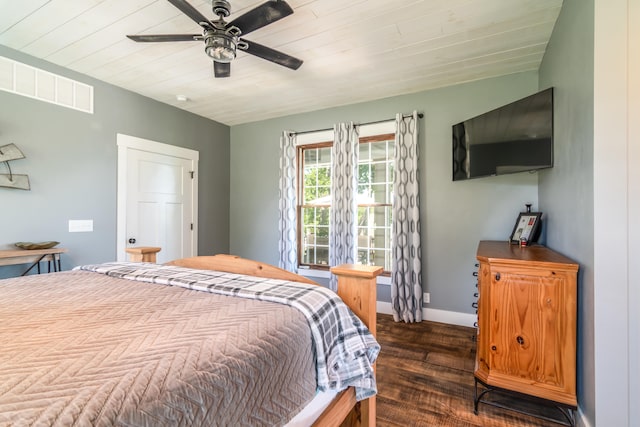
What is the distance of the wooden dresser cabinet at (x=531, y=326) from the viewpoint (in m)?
1.55

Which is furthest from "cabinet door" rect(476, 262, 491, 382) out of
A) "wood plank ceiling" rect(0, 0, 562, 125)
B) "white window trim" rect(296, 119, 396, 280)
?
"wood plank ceiling" rect(0, 0, 562, 125)

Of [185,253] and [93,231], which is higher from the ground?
→ [93,231]

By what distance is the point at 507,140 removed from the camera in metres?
2.41

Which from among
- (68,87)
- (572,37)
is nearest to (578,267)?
(572,37)

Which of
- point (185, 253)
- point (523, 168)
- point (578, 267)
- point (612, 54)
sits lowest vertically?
point (185, 253)

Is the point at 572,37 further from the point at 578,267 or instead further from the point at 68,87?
the point at 68,87

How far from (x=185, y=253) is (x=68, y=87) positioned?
216 centimetres

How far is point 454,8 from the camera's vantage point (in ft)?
6.56

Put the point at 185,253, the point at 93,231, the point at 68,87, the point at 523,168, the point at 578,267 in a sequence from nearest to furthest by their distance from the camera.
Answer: the point at 578,267
the point at 523,168
the point at 68,87
the point at 93,231
the point at 185,253

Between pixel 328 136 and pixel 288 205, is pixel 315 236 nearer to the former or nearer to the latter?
pixel 288 205

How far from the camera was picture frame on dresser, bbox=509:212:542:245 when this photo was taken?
7.95ft

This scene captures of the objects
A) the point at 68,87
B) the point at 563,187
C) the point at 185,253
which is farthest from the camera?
the point at 185,253

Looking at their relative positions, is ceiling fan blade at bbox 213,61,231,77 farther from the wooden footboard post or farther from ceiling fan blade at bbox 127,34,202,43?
the wooden footboard post

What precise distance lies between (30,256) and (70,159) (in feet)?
3.14
